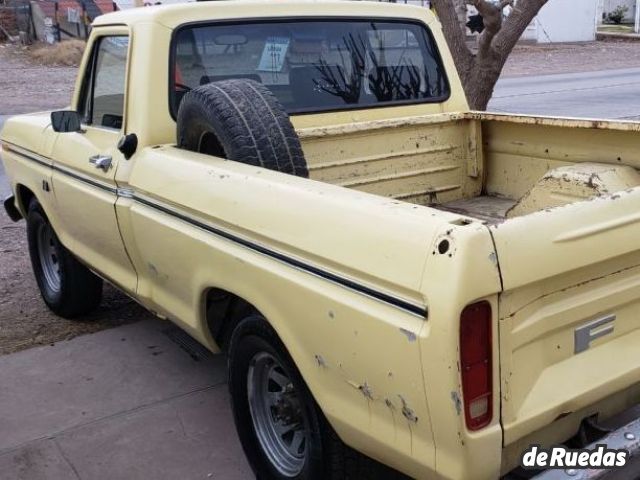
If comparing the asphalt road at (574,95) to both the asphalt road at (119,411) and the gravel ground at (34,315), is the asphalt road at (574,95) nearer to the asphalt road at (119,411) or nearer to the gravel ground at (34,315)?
the gravel ground at (34,315)

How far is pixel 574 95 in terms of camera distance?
59.1 feet

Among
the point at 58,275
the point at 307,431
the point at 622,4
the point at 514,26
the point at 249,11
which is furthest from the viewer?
the point at 622,4

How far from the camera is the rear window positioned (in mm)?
3973

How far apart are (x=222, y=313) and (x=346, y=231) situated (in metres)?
1.17

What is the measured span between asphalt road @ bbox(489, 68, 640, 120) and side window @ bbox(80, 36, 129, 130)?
1086 cm

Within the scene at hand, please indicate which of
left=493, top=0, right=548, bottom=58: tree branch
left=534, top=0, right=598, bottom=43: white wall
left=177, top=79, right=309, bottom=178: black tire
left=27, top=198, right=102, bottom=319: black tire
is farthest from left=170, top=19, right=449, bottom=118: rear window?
left=534, top=0, right=598, bottom=43: white wall

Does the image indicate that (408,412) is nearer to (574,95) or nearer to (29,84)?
(574,95)

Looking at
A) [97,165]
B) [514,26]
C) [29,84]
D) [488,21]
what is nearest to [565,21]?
[29,84]

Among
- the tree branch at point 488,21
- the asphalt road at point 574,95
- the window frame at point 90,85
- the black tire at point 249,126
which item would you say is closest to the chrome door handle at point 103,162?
the window frame at point 90,85

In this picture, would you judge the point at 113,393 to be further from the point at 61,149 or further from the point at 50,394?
the point at 61,149

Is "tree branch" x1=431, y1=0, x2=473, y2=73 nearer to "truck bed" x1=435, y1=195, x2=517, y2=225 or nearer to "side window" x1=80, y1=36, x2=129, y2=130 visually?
"truck bed" x1=435, y1=195, x2=517, y2=225

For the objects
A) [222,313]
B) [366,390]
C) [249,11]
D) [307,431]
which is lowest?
[307,431]

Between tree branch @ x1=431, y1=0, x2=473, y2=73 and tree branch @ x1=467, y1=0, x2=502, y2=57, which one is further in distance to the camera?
tree branch @ x1=431, y1=0, x2=473, y2=73

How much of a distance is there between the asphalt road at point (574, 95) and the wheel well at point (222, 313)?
11.5 metres
